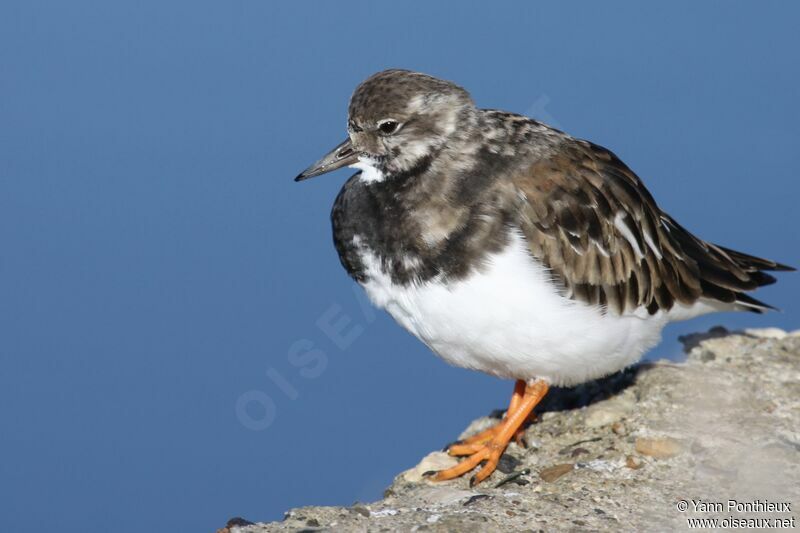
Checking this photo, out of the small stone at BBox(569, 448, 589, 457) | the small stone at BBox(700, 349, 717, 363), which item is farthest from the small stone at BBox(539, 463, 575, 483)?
the small stone at BBox(700, 349, 717, 363)

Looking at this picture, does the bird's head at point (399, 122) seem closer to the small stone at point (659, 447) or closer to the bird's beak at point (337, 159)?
the bird's beak at point (337, 159)

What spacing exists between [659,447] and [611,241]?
46.6 inches

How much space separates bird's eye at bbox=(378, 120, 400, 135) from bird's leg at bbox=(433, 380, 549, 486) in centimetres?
166

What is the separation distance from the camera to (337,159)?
635cm

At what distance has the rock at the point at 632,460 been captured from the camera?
583 cm

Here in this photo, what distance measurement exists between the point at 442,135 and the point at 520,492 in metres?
1.97

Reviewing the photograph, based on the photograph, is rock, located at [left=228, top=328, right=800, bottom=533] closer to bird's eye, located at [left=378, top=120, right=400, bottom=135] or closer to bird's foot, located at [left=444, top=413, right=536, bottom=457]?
bird's foot, located at [left=444, top=413, right=536, bottom=457]

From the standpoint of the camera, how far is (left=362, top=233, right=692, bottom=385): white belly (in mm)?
5855

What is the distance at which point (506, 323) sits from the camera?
5926 mm

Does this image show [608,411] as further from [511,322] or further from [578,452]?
[511,322]

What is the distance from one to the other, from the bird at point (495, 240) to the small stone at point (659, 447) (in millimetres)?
455

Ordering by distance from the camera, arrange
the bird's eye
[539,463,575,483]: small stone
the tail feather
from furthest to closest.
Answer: the tail feather, [539,463,575,483]: small stone, the bird's eye

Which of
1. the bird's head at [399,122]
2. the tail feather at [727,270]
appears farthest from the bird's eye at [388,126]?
the tail feather at [727,270]

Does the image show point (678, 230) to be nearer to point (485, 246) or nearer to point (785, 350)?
point (785, 350)
